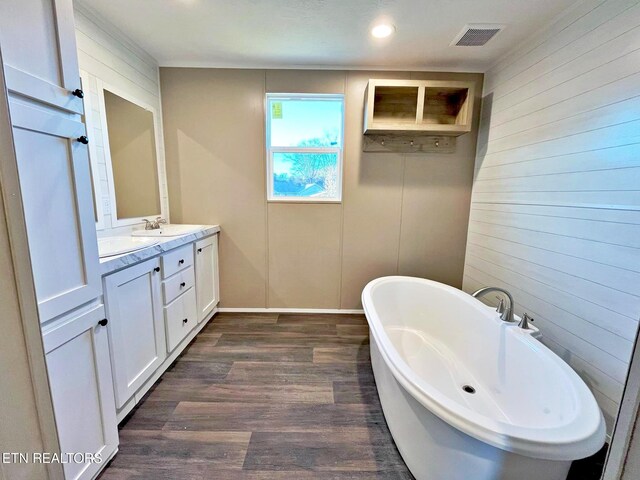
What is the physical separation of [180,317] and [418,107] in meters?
2.62

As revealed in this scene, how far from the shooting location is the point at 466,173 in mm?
2596

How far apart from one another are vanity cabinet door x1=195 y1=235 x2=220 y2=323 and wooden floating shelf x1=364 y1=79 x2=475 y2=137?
6.04 ft

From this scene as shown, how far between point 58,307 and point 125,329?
1.78 ft

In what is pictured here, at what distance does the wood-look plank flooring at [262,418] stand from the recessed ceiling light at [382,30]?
2468mm

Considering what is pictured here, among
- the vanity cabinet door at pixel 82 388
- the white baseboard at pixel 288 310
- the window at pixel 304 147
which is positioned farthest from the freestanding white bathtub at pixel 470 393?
the vanity cabinet door at pixel 82 388

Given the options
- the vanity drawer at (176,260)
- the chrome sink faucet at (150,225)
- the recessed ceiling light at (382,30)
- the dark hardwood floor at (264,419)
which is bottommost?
the dark hardwood floor at (264,419)

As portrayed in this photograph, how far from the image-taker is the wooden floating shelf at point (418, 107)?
2.24 m

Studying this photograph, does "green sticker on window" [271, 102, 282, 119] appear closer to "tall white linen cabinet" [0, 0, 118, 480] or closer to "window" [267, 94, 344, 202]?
"window" [267, 94, 344, 202]

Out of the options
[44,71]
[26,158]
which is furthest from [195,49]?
[26,158]

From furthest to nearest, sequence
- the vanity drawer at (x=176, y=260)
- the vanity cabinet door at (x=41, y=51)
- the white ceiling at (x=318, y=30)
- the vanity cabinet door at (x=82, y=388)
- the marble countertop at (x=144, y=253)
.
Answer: the vanity drawer at (x=176, y=260)
the white ceiling at (x=318, y=30)
the marble countertop at (x=144, y=253)
the vanity cabinet door at (x=82, y=388)
the vanity cabinet door at (x=41, y=51)

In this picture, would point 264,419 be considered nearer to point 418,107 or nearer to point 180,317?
point 180,317

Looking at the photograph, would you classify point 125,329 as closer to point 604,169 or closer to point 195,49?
point 195,49

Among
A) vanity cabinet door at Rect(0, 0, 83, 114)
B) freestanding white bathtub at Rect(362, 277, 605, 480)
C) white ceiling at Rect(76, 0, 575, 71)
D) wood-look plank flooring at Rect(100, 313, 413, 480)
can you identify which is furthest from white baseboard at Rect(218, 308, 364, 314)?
white ceiling at Rect(76, 0, 575, 71)

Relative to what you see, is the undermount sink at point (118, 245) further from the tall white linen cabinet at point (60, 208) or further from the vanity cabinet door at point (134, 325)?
the tall white linen cabinet at point (60, 208)
